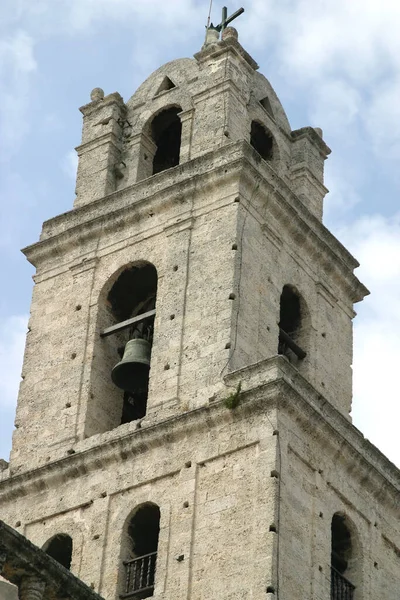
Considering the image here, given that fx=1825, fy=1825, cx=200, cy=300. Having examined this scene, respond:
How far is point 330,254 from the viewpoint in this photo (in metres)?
32.4

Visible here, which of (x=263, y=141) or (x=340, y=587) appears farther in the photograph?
(x=263, y=141)

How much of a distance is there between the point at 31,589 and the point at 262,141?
17.6 m

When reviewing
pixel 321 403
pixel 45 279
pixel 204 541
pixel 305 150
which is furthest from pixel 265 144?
pixel 204 541

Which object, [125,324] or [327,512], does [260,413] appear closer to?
[327,512]

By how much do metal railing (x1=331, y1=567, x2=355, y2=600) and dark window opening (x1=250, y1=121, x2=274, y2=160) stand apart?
9.68 metres

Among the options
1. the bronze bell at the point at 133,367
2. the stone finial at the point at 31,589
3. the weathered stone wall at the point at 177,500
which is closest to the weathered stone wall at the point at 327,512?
the weathered stone wall at the point at 177,500

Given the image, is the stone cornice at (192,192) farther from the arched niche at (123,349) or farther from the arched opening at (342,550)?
the arched opening at (342,550)

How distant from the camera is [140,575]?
88.4 feet

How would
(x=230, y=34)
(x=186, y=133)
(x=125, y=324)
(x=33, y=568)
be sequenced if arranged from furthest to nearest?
(x=230, y=34) < (x=186, y=133) < (x=125, y=324) < (x=33, y=568)

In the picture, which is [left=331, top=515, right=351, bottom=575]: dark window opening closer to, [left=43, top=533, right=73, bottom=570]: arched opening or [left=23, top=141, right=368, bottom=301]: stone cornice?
[left=43, top=533, right=73, bottom=570]: arched opening

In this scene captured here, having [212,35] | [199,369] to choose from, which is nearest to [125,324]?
[199,369]

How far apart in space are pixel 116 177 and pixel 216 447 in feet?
26.8

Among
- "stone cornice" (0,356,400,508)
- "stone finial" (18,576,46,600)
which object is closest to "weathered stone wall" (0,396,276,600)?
"stone cornice" (0,356,400,508)

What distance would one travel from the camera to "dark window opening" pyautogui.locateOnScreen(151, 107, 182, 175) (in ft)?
113
